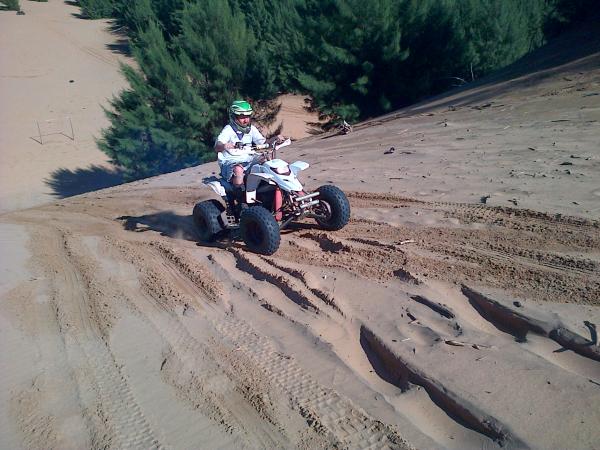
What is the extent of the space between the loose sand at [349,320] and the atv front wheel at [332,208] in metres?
0.22

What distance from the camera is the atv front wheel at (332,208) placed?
21.9 ft

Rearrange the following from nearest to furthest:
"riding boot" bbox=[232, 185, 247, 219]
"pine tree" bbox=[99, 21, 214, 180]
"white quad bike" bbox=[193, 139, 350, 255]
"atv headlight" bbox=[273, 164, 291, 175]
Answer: "white quad bike" bbox=[193, 139, 350, 255] < "atv headlight" bbox=[273, 164, 291, 175] < "riding boot" bbox=[232, 185, 247, 219] < "pine tree" bbox=[99, 21, 214, 180]

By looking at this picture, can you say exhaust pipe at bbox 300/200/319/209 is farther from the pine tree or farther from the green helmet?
the pine tree

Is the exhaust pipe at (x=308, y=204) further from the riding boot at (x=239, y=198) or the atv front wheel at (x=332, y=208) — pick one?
the riding boot at (x=239, y=198)

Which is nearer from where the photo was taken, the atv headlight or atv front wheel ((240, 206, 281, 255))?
atv front wheel ((240, 206, 281, 255))

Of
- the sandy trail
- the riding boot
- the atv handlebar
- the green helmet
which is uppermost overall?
the green helmet

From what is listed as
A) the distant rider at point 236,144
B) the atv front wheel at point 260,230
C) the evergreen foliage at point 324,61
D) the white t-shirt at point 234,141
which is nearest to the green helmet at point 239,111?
the distant rider at point 236,144

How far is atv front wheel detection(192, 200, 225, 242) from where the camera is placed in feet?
23.4

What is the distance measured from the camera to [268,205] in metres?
6.94

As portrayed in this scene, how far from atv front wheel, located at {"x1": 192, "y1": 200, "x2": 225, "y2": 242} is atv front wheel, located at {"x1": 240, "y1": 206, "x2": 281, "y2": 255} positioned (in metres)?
0.61

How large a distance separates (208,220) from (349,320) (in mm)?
3148

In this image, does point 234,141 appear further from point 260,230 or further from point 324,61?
point 324,61

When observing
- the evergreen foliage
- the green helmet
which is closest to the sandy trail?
the green helmet

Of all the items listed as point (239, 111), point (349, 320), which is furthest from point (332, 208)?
point (349, 320)
